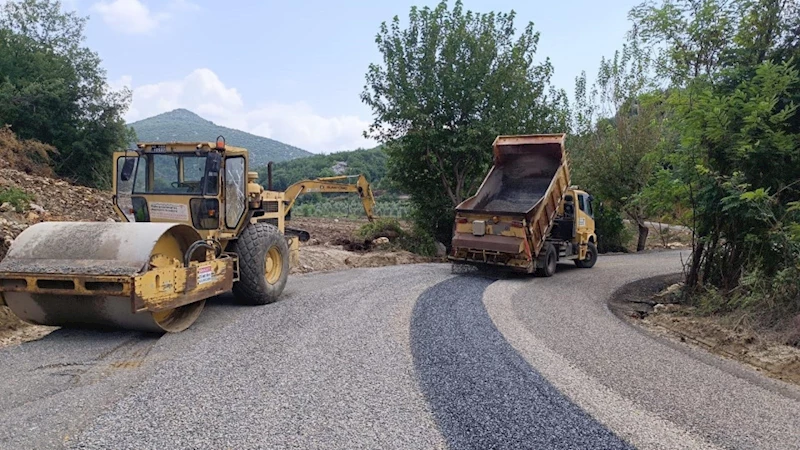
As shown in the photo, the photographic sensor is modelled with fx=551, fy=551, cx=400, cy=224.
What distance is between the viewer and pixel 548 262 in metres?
11.0

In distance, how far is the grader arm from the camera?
10.8 meters

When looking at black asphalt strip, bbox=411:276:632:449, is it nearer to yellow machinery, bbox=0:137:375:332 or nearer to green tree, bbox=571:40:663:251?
yellow machinery, bbox=0:137:375:332

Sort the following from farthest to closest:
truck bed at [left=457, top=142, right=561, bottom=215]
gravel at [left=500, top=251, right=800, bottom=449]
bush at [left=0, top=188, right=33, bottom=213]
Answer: truck bed at [left=457, top=142, right=561, bottom=215], bush at [left=0, top=188, right=33, bottom=213], gravel at [left=500, top=251, right=800, bottom=449]

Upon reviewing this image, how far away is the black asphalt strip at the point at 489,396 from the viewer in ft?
10.8

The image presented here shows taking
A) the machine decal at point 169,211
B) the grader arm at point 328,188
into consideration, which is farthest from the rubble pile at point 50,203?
the grader arm at point 328,188

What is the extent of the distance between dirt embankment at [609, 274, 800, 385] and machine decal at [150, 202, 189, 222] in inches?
237

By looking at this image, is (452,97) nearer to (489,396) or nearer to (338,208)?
(489,396)

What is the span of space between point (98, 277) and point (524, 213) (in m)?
7.00

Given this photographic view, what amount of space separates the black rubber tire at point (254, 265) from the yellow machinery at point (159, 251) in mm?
13

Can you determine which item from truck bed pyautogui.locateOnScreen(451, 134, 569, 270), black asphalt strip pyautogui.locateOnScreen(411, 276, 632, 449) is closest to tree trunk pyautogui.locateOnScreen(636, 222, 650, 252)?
truck bed pyautogui.locateOnScreen(451, 134, 569, 270)

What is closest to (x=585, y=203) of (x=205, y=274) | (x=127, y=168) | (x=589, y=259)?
(x=589, y=259)

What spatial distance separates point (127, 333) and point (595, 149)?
51.8ft

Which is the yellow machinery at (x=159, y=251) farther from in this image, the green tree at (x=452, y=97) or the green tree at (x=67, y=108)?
the green tree at (x=67, y=108)

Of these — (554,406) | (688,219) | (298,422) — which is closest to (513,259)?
(688,219)
